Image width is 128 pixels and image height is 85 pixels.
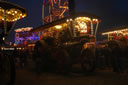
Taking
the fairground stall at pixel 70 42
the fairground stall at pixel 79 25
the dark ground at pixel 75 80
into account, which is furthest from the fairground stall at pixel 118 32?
the dark ground at pixel 75 80

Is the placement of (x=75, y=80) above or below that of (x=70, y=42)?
below

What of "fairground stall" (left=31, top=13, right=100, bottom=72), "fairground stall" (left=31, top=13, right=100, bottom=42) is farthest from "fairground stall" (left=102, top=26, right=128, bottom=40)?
"fairground stall" (left=31, top=13, right=100, bottom=72)

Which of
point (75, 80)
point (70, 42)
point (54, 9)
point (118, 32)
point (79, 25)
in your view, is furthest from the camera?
point (54, 9)

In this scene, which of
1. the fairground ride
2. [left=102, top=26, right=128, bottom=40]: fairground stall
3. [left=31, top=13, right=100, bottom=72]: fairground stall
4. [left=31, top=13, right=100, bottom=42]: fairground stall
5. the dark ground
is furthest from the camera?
the fairground ride

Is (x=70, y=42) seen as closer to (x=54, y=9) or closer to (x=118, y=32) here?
(x=118, y=32)

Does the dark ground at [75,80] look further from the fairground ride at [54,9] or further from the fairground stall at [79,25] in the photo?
the fairground ride at [54,9]

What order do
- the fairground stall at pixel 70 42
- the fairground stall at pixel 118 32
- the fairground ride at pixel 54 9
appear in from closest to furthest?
1. the fairground stall at pixel 70 42
2. the fairground stall at pixel 118 32
3. the fairground ride at pixel 54 9

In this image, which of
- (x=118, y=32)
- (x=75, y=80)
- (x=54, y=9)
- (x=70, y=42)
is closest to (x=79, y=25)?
(x=70, y=42)

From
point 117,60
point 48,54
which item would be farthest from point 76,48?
point 117,60

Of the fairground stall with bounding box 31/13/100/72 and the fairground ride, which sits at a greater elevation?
the fairground ride

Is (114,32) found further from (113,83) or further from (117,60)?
(113,83)

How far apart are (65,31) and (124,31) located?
8949mm

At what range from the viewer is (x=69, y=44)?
23.1ft

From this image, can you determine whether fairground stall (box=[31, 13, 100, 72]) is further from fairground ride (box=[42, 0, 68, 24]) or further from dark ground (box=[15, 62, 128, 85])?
fairground ride (box=[42, 0, 68, 24])
